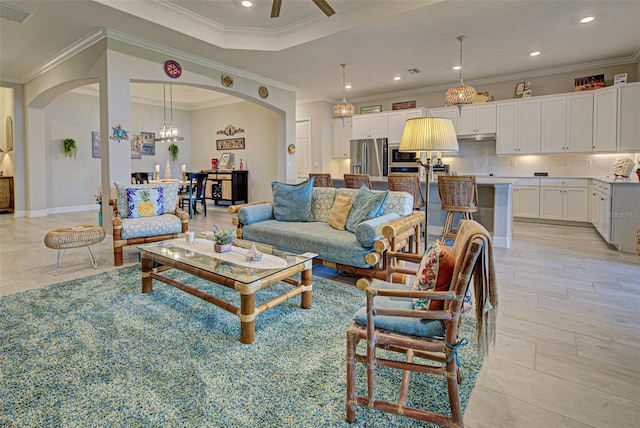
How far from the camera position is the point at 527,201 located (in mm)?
6551

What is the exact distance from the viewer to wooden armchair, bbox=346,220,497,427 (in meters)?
1.30

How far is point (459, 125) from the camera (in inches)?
280

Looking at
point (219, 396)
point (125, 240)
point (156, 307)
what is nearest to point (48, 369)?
point (156, 307)

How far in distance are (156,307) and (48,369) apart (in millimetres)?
844

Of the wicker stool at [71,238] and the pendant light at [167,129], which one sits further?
the pendant light at [167,129]

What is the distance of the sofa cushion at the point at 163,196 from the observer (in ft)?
13.4

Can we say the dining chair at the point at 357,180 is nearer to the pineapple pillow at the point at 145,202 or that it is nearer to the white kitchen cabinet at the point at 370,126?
the pineapple pillow at the point at 145,202

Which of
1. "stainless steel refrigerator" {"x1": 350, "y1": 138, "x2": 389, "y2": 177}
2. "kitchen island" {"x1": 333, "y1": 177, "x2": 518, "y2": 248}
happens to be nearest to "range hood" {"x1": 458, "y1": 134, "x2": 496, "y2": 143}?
"stainless steel refrigerator" {"x1": 350, "y1": 138, "x2": 389, "y2": 177}

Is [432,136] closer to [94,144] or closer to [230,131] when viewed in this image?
[230,131]

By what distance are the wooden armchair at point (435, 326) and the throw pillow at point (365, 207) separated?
5.70ft

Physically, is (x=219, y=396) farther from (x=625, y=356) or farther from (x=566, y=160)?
(x=566, y=160)

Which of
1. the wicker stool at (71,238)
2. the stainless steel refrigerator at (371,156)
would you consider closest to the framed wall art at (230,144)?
the stainless steel refrigerator at (371,156)

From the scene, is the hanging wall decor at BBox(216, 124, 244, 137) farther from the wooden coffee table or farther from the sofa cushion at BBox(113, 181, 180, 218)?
the wooden coffee table

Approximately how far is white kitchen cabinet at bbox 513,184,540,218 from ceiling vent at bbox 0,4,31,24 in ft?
26.7
